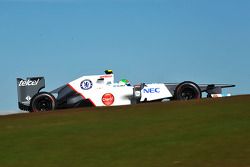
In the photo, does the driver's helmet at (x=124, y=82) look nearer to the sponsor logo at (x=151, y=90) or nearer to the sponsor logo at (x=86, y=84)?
the sponsor logo at (x=151, y=90)

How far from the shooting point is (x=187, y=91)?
19281mm

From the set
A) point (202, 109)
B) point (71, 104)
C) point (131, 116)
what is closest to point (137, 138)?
point (131, 116)

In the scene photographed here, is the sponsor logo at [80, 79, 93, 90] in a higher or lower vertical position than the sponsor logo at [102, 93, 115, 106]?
higher

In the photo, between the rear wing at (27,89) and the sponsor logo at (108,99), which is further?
the rear wing at (27,89)

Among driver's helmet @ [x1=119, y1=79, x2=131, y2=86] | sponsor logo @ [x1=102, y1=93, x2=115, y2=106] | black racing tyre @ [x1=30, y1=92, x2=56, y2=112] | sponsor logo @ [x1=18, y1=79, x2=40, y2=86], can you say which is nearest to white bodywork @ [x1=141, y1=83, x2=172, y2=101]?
driver's helmet @ [x1=119, y1=79, x2=131, y2=86]

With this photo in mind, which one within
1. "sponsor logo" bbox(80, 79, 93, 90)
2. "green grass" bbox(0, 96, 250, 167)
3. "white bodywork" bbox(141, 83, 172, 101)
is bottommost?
"green grass" bbox(0, 96, 250, 167)

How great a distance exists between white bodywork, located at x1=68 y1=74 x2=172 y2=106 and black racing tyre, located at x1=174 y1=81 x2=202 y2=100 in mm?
612

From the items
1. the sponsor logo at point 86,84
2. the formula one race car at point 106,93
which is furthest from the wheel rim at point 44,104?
the sponsor logo at point 86,84

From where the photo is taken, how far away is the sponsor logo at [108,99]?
19609 millimetres

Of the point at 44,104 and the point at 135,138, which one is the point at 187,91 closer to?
the point at 44,104

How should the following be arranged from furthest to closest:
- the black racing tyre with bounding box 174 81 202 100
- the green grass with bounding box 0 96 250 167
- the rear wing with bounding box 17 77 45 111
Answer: the rear wing with bounding box 17 77 45 111 → the black racing tyre with bounding box 174 81 202 100 → the green grass with bounding box 0 96 250 167

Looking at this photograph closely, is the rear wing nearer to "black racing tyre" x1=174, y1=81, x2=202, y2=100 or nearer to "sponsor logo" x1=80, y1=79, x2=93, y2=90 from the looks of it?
"sponsor logo" x1=80, y1=79, x2=93, y2=90

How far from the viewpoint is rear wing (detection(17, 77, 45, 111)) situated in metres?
20.3

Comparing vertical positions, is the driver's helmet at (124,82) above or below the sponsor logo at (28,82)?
below
